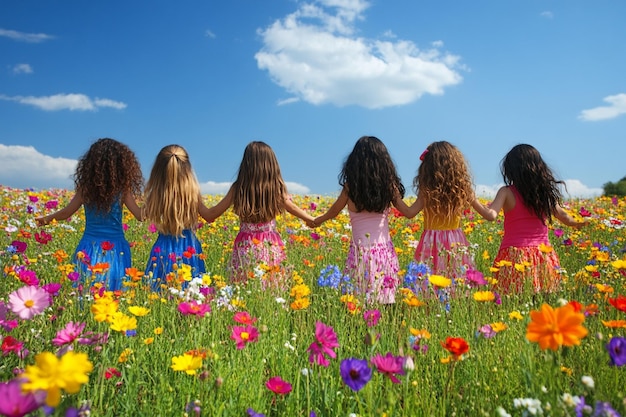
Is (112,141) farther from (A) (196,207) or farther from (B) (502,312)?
(B) (502,312)

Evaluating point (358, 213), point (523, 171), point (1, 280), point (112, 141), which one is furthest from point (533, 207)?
point (1, 280)

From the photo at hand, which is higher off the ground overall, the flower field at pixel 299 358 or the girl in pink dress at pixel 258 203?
the girl in pink dress at pixel 258 203

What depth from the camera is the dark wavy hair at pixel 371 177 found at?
205 inches

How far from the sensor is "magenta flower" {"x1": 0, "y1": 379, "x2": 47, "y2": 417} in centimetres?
125

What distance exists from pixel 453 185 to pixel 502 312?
184cm

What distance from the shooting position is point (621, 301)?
216 centimetres

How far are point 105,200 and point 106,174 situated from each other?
0.27 metres

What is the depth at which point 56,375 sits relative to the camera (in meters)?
1.29

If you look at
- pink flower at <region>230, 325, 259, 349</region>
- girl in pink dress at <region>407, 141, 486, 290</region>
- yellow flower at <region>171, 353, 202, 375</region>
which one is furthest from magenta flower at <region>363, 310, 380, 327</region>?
girl in pink dress at <region>407, 141, 486, 290</region>

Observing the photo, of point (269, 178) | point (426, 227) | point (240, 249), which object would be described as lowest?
point (240, 249)

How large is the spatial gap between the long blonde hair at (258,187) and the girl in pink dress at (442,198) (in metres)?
1.36

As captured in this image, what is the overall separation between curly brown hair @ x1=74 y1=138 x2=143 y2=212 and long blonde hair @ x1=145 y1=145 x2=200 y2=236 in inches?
11.2

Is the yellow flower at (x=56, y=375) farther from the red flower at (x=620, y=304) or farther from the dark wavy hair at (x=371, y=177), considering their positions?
the dark wavy hair at (x=371, y=177)

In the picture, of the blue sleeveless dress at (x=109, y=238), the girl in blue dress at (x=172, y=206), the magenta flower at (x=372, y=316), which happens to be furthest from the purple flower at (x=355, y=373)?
the blue sleeveless dress at (x=109, y=238)
